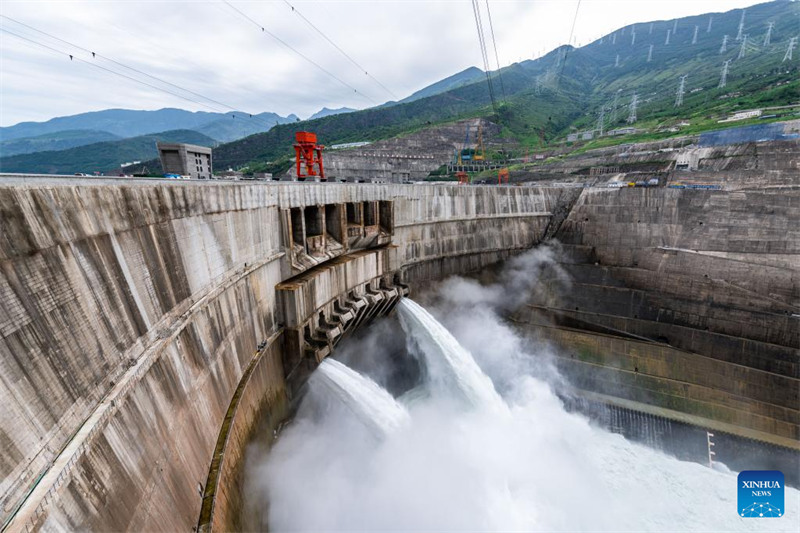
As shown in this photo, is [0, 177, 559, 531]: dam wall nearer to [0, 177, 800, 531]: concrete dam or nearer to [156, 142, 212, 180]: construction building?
[0, 177, 800, 531]: concrete dam

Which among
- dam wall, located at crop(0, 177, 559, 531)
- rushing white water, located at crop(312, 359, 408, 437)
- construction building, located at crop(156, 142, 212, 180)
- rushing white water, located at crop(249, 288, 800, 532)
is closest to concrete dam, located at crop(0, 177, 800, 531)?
dam wall, located at crop(0, 177, 559, 531)

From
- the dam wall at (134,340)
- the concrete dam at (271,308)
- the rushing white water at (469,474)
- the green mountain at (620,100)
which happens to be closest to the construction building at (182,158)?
the concrete dam at (271,308)

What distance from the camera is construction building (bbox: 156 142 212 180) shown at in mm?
17016

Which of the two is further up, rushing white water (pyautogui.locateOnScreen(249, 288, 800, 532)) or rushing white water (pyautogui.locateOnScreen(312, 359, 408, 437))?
rushing white water (pyautogui.locateOnScreen(312, 359, 408, 437))

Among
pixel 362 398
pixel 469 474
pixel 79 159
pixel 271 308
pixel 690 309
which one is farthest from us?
pixel 79 159

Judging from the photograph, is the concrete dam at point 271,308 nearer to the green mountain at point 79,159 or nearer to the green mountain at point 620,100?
the green mountain at point 620,100

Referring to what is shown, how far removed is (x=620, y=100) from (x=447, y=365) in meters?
143

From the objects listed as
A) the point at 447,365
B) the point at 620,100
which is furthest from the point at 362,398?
the point at 620,100

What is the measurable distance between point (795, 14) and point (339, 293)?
264051 mm

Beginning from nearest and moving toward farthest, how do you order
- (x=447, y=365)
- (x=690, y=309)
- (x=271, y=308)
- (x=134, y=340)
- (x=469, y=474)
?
(x=134, y=340)
(x=271, y=308)
(x=469, y=474)
(x=447, y=365)
(x=690, y=309)

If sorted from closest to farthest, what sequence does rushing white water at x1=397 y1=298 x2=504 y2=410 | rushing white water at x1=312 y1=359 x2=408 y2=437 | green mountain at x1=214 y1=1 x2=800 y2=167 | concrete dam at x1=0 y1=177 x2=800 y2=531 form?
concrete dam at x1=0 y1=177 x2=800 y2=531 < rushing white water at x1=312 y1=359 x2=408 y2=437 < rushing white water at x1=397 y1=298 x2=504 y2=410 < green mountain at x1=214 y1=1 x2=800 y2=167

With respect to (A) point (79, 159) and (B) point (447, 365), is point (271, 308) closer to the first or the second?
(B) point (447, 365)

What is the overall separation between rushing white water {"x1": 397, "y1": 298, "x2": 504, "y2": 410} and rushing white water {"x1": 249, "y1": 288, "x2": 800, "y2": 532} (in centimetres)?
6

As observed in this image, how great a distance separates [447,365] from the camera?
1866 centimetres
